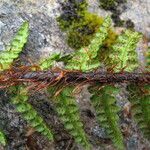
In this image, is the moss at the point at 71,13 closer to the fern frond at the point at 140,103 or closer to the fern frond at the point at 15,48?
the fern frond at the point at 15,48

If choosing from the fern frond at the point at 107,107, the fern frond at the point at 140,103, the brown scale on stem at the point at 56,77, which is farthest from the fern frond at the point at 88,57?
the fern frond at the point at 140,103

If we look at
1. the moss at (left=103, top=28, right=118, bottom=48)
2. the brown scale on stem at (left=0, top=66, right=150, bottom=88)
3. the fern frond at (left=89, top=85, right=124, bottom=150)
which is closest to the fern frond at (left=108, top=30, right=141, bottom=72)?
the brown scale on stem at (left=0, top=66, right=150, bottom=88)

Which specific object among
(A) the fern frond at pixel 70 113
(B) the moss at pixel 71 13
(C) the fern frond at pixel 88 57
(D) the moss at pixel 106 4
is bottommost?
(A) the fern frond at pixel 70 113

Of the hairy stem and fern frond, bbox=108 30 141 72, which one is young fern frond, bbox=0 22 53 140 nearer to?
the hairy stem

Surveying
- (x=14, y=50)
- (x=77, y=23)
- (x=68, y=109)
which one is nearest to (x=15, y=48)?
(x=14, y=50)

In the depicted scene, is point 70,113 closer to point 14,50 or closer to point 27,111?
point 27,111

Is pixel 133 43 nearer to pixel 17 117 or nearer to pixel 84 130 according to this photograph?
pixel 84 130
